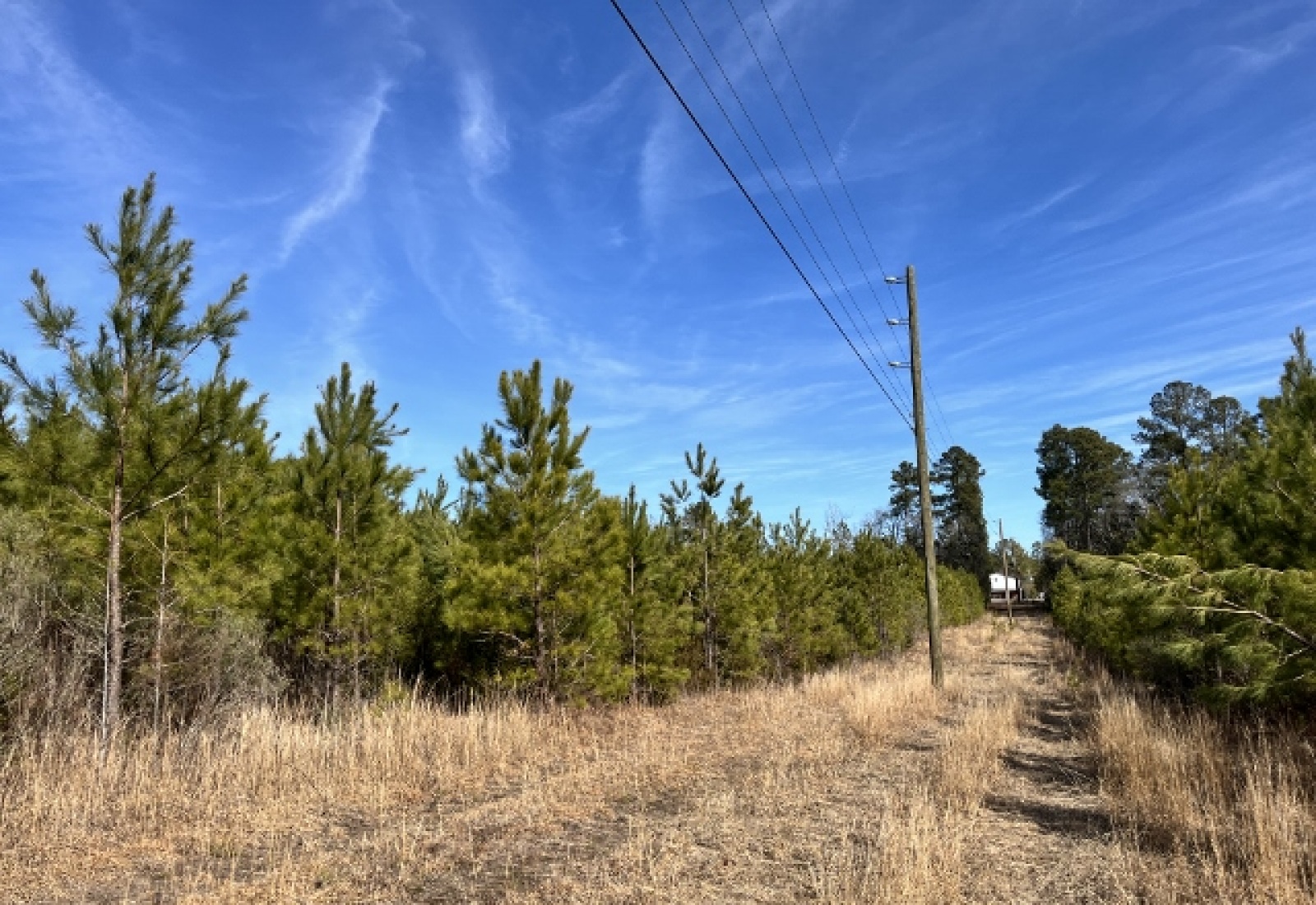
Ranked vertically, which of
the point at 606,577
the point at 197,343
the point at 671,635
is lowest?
the point at 671,635

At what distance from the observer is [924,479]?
15797mm

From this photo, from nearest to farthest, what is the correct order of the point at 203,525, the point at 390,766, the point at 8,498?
the point at 390,766, the point at 203,525, the point at 8,498

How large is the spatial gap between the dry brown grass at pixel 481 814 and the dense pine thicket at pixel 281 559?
1.05 metres

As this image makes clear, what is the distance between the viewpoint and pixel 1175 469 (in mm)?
14711

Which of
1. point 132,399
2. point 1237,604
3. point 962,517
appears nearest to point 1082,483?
point 962,517

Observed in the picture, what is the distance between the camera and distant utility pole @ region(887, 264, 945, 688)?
15242 millimetres

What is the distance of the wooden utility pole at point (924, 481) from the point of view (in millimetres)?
15234

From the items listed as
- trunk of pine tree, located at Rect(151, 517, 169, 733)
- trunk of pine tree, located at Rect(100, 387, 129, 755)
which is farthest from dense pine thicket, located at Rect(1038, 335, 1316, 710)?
trunk of pine tree, located at Rect(151, 517, 169, 733)

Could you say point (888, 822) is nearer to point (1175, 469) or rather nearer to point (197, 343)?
point (197, 343)

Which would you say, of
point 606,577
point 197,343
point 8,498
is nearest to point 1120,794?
point 606,577

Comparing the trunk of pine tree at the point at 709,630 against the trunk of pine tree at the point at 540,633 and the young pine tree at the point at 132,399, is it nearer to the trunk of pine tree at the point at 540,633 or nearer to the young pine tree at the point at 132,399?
the trunk of pine tree at the point at 540,633

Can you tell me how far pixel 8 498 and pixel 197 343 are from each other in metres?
7.06

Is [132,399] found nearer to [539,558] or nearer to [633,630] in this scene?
[539,558]

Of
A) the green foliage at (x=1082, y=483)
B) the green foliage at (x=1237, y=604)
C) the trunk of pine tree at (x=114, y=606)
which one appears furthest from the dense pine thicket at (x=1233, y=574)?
the green foliage at (x=1082, y=483)
